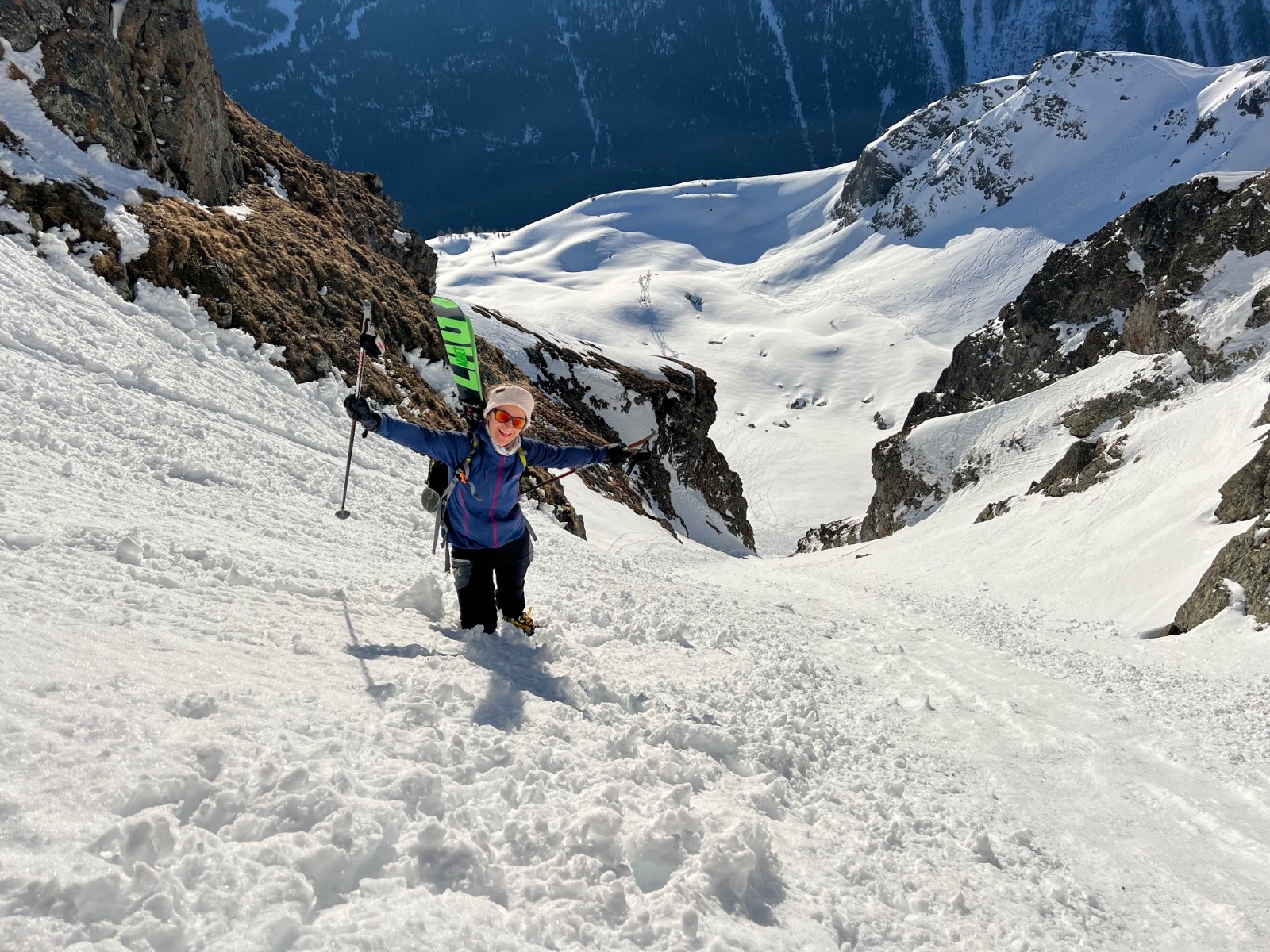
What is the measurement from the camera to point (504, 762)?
14.7 feet

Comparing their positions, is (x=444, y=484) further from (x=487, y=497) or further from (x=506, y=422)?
(x=506, y=422)

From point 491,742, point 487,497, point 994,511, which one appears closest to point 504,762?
point 491,742

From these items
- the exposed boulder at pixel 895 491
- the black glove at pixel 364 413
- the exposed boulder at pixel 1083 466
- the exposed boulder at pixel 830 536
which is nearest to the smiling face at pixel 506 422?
the black glove at pixel 364 413

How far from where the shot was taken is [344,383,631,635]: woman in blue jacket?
22.0ft

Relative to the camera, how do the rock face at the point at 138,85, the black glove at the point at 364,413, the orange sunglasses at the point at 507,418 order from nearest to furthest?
the black glove at the point at 364,413 → the orange sunglasses at the point at 507,418 → the rock face at the point at 138,85

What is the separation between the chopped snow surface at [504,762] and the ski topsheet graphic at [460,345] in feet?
25.3

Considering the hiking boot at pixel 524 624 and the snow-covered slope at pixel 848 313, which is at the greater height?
the snow-covered slope at pixel 848 313

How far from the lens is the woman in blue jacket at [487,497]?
669 centimetres

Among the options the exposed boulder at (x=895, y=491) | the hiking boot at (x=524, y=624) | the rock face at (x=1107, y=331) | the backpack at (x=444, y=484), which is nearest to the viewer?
the backpack at (x=444, y=484)

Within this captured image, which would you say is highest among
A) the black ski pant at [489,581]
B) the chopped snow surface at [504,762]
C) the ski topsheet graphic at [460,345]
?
the ski topsheet graphic at [460,345]

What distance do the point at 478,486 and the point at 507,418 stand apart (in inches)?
26.3

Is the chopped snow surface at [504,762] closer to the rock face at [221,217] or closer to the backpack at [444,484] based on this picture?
the backpack at [444,484]

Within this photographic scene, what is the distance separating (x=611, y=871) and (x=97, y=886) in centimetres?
209

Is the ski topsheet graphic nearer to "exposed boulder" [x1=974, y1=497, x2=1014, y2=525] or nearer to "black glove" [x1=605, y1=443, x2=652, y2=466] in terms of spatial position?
"black glove" [x1=605, y1=443, x2=652, y2=466]
